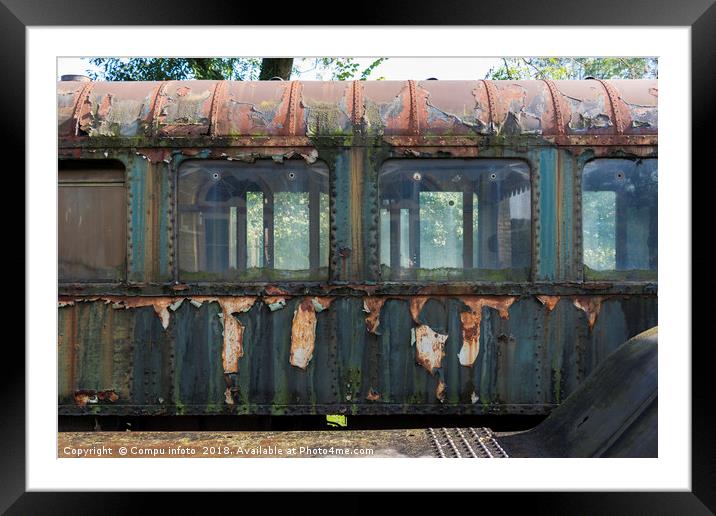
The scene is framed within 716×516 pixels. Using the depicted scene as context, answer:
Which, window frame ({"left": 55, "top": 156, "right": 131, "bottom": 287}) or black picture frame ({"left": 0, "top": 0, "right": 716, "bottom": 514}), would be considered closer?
black picture frame ({"left": 0, "top": 0, "right": 716, "bottom": 514})

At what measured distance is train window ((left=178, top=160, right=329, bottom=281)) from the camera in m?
4.53

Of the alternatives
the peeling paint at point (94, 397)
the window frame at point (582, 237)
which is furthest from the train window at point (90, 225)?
the window frame at point (582, 237)

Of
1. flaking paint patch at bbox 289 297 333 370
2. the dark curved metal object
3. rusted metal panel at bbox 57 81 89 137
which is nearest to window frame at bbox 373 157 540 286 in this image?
flaking paint patch at bbox 289 297 333 370

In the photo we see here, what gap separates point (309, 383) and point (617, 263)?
2460 mm

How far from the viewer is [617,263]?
459 cm

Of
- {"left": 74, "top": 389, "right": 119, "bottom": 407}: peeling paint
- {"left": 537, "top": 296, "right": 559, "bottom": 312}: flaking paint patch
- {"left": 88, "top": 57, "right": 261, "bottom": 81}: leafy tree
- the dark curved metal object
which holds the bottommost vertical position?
{"left": 74, "top": 389, "right": 119, "bottom": 407}: peeling paint

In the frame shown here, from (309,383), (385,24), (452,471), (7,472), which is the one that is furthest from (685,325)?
(7,472)

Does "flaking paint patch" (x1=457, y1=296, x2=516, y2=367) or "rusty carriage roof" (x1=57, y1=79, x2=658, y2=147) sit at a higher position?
"rusty carriage roof" (x1=57, y1=79, x2=658, y2=147)

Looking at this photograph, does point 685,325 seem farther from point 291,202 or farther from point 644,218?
point 291,202

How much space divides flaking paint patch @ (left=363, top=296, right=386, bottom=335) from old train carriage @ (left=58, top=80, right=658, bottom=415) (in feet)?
0.05

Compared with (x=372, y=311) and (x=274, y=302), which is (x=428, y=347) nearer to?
(x=372, y=311)

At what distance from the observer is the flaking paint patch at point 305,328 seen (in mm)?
4473

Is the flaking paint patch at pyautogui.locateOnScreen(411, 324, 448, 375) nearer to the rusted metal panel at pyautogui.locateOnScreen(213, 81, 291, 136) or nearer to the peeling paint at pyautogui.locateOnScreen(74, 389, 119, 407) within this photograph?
the rusted metal panel at pyautogui.locateOnScreen(213, 81, 291, 136)

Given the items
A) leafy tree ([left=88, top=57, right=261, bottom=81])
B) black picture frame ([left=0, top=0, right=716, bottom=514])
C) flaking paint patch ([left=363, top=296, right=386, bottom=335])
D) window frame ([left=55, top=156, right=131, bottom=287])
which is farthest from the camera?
leafy tree ([left=88, top=57, right=261, bottom=81])
